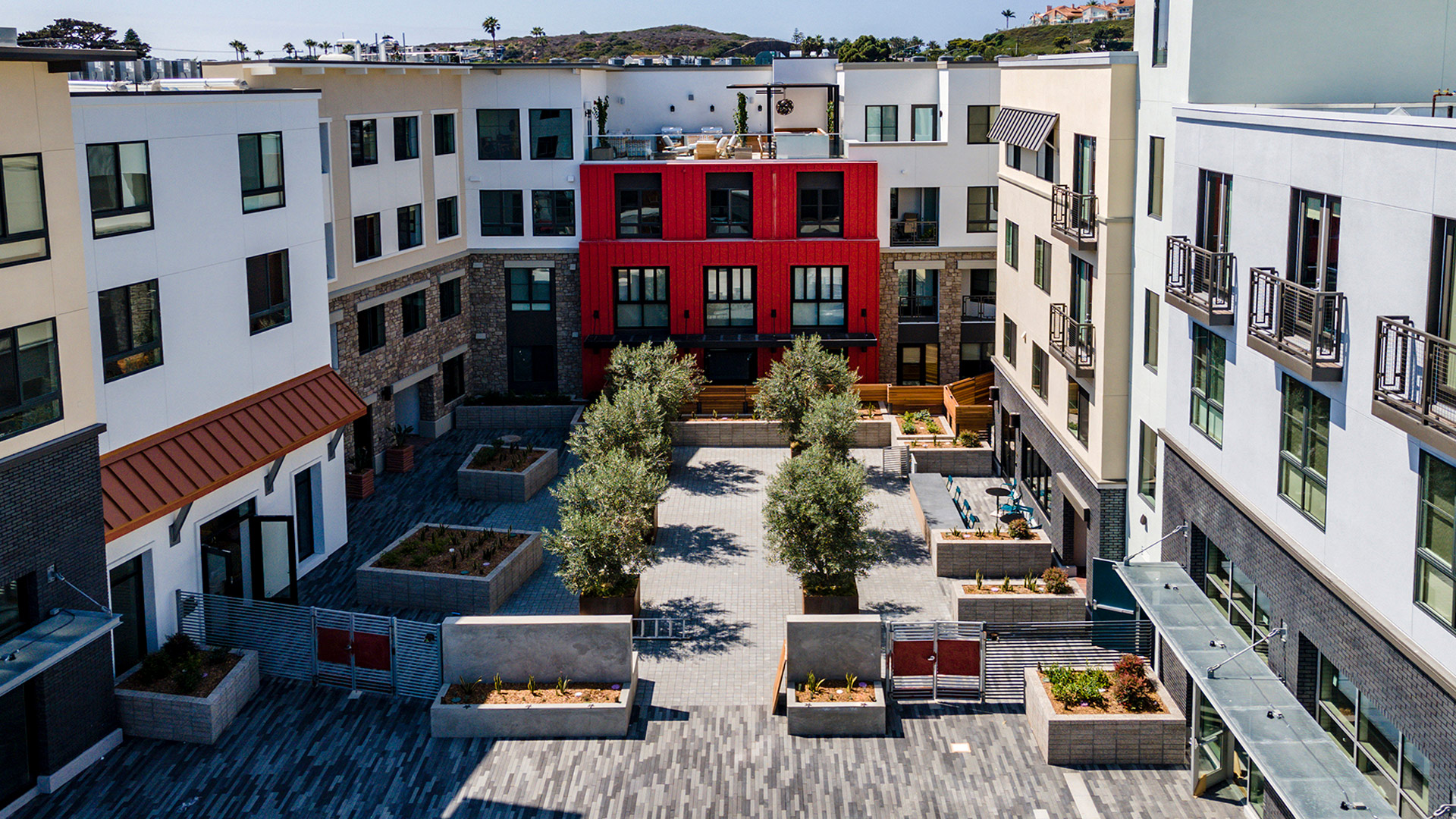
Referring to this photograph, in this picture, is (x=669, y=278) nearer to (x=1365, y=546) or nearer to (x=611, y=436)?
(x=611, y=436)

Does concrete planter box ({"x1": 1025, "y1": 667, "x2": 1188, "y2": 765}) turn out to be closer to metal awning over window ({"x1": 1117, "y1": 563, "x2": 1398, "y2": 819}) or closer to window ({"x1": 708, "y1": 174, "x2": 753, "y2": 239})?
metal awning over window ({"x1": 1117, "y1": 563, "x2": 1398, "y2": 819})

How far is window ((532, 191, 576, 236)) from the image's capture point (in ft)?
139

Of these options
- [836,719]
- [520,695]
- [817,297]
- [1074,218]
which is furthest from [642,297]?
[836,719]

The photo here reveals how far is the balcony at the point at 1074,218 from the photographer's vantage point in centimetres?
2541

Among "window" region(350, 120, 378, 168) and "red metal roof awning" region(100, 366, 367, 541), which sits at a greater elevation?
"window" region(350, 120, 378, 168)

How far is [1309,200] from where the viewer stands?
1602 cm

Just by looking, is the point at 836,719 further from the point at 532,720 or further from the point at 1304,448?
the point at 1304,448

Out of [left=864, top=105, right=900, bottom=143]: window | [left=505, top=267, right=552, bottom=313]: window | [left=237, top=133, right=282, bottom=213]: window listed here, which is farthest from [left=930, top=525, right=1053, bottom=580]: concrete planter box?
[left=505, top=267, right=552, bottom=313]: window

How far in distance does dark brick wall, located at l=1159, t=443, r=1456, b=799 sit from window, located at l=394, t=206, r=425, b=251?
23.3m

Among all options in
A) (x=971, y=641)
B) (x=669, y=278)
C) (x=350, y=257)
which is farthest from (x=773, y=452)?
(x=971, y=641)

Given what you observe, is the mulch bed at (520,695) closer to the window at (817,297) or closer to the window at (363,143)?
the window at (363,143)

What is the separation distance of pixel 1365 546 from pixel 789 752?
9.14 metres

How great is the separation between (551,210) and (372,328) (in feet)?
29.9

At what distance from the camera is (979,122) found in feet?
136
